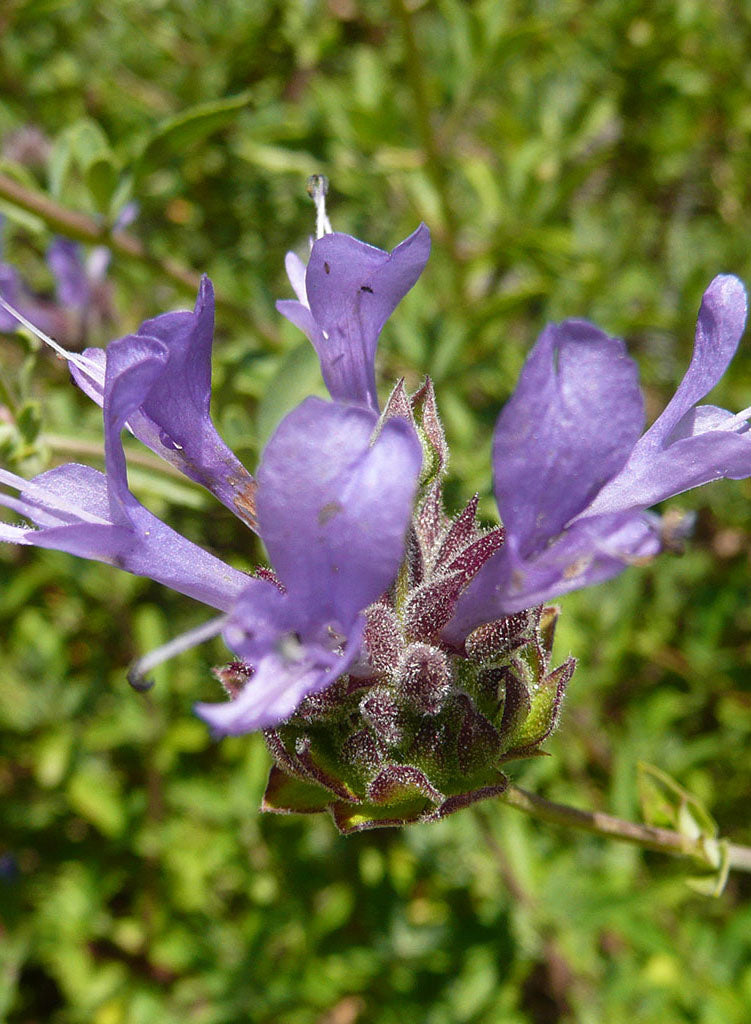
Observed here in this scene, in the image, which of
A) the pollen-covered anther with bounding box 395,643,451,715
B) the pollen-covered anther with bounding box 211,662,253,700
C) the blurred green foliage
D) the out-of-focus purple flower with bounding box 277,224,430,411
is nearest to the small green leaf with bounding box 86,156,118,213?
the blurred green foliage

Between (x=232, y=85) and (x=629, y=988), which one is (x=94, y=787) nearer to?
(x=629, y=988)

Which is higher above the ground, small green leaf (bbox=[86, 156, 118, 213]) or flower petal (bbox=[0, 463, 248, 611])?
small green leaf (bbox=[86, 156, 118, 213])

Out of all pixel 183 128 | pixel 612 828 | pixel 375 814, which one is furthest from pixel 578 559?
pixel 183 128

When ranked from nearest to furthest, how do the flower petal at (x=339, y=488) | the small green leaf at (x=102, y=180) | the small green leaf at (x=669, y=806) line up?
the flower petal at (x=339, y=488), the small green leaf at (x=669, y=806), the small green leaf at (x=102, y=180)

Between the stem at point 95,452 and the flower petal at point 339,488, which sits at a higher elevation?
the stem at point 95,452

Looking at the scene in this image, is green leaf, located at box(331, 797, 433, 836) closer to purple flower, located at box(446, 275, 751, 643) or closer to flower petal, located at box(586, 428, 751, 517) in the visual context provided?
purple flower, located at box(446, 275, 751, 643)

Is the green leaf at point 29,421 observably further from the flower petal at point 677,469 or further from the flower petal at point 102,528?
the flower petal at point 677,469

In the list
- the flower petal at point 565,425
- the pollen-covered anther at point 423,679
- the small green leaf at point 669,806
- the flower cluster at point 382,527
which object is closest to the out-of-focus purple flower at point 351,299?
the flower cluster at point 382,527

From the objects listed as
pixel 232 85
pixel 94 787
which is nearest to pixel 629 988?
pixel 94 787

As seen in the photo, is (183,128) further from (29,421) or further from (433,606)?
(433,606)

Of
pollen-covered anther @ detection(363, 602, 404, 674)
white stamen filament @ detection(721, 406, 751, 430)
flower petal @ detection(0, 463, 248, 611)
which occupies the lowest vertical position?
pollen-covered anther @ detection(363, 602, 404, 674)
